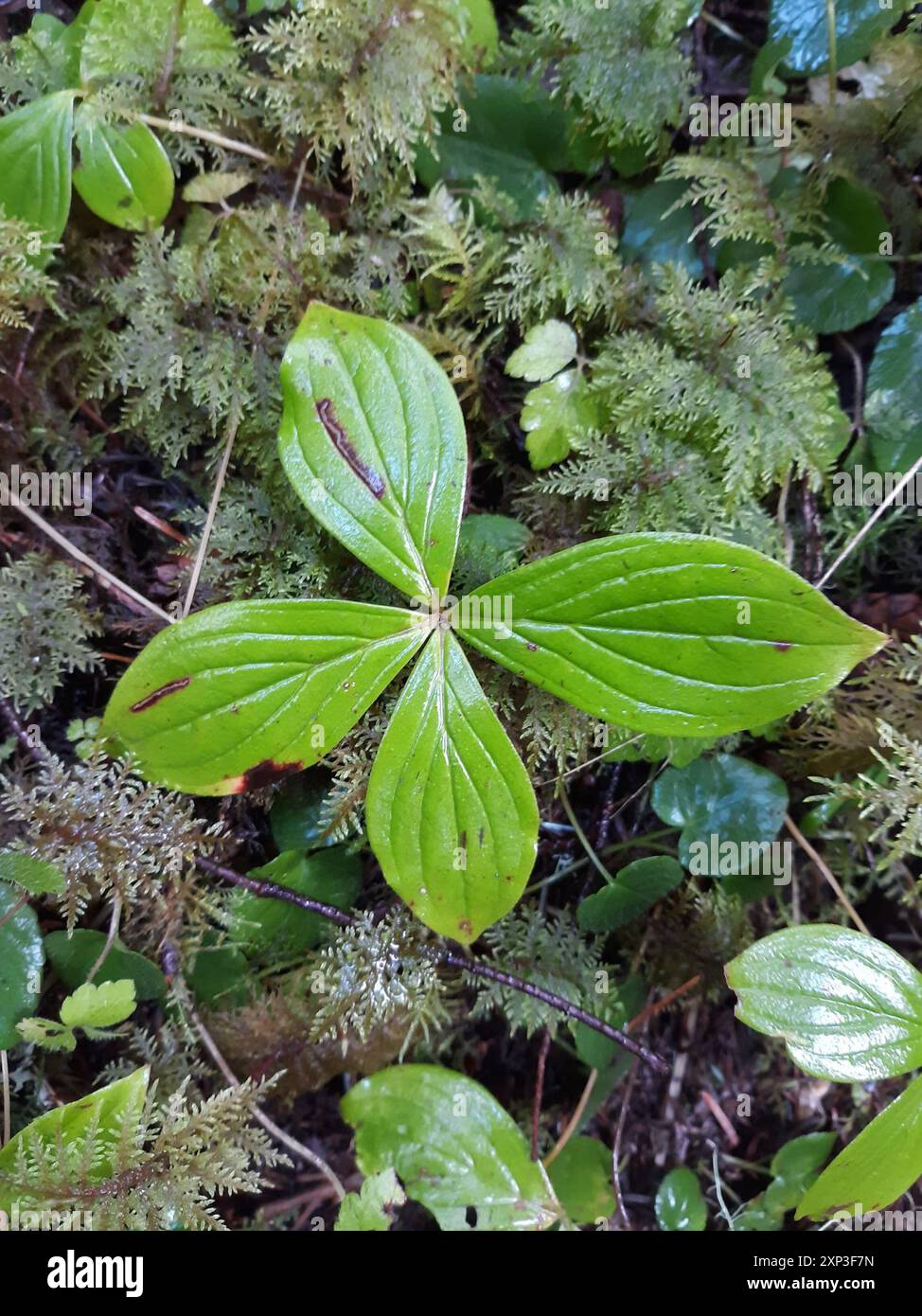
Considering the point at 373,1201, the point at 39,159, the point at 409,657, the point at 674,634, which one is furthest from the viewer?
the point at 373,1201

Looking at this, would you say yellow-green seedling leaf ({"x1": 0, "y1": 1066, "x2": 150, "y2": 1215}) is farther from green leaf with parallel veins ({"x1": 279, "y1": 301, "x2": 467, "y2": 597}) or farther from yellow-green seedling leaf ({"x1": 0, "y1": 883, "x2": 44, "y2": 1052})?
green leaf with parallel veins ({"x1": 279, "y1": 301, "x2": 467, "y2": 597})

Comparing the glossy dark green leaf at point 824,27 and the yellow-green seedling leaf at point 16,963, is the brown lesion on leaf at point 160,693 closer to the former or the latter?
the yellow-green seedling leaf at point 16,963

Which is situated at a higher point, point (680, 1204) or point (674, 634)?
point (674, 634)

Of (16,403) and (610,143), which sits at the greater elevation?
(610,143)

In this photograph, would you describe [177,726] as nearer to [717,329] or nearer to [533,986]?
[533,986]

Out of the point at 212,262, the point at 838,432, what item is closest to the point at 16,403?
the point at 212,262

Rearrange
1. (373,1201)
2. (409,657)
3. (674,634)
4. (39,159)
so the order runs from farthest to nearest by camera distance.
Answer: (373,1201) → (39,159) → (409,657) → (674,634)

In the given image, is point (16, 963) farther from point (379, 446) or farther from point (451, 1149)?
point (379, 446)

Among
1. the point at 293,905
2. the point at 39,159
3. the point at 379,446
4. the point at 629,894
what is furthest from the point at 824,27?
the point at 293,905
